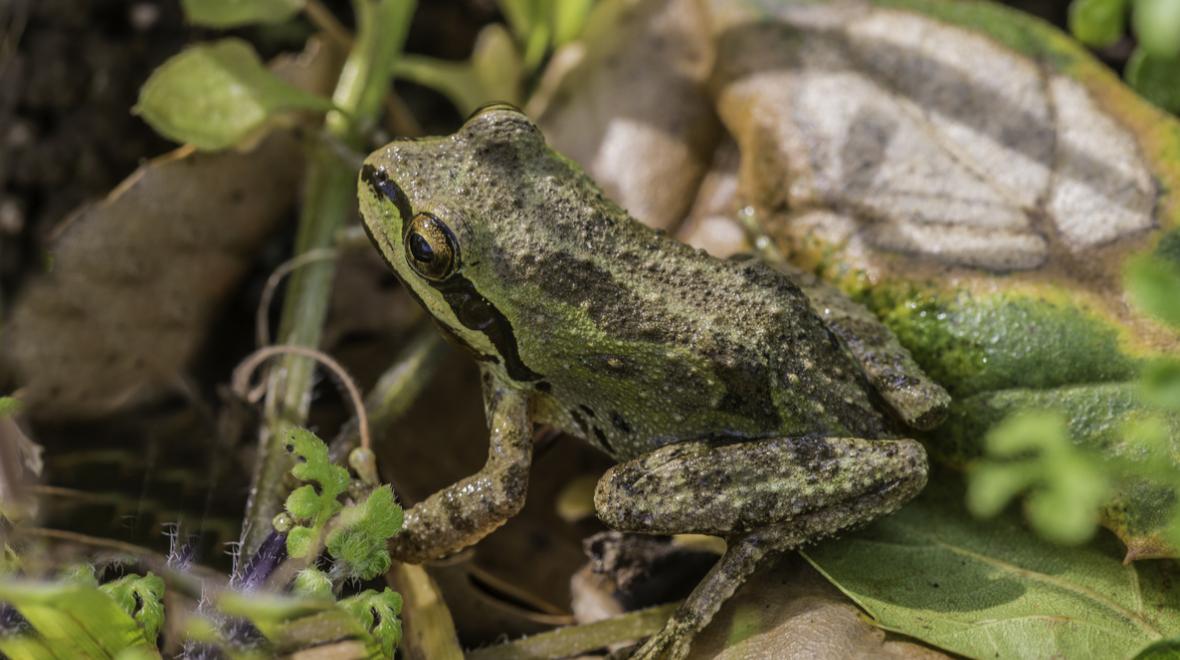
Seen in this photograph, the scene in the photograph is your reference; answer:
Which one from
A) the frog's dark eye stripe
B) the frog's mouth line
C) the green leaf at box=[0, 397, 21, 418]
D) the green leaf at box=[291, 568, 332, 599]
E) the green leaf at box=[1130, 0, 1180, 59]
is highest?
the green leaf at box=[1130, 0, 1180, 59]

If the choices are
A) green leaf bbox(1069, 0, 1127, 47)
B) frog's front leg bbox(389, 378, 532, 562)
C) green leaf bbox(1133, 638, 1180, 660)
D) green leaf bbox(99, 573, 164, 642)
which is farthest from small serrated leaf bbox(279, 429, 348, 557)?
green leaf bbox(1069, 0, 1127, 47)

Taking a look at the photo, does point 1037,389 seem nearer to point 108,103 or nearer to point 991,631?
point 991,631

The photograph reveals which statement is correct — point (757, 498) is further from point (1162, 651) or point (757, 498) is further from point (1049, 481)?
point (1162, 651)

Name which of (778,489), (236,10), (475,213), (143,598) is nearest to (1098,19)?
(778,489)

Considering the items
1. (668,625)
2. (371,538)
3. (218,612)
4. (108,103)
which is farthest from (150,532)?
(108,103)

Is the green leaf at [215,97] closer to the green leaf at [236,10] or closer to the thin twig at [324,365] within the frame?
the green leaf at [236,10]

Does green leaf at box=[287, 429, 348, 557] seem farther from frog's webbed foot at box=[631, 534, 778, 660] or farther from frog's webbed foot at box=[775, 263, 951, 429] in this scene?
frog's webbed foot at box=[775, 263, 951, 429]

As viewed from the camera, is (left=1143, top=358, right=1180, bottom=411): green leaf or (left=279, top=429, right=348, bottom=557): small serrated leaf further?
(left=279, top=429, right=348, bottom=557): small serrated leaf
